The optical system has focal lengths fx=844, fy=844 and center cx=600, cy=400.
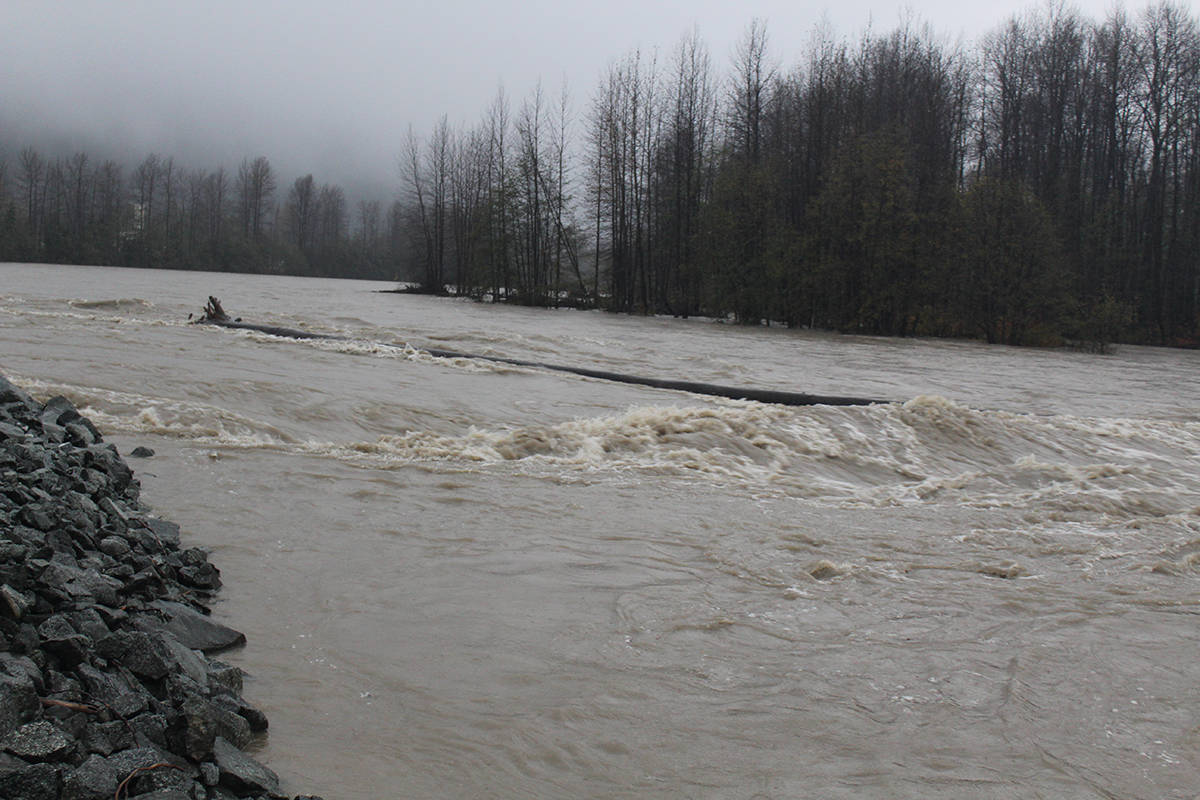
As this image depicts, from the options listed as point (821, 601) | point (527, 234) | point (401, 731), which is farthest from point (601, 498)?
point (527, 234)

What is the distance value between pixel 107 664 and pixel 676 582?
262 centimetres

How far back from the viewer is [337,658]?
3.28 metres

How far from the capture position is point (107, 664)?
2527 mm

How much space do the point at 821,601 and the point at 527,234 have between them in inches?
1604

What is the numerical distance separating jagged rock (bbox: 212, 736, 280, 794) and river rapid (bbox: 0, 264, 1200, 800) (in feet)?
0.43

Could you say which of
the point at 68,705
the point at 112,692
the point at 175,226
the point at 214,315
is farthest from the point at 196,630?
the point at 175,226

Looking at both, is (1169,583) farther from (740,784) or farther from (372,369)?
(372,369)

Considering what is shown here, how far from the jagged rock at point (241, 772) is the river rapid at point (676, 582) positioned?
0.13 m

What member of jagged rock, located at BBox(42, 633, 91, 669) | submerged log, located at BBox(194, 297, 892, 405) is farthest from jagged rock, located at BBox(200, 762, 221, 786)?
submerged log, located at BBox(194, 297, 892, 405)

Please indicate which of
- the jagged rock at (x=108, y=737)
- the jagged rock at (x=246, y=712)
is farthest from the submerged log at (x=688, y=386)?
the jagged rock at (x=108, y=737)

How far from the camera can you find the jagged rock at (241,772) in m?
2.24

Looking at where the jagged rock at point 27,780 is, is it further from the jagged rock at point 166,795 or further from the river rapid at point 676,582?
the river rapid at point 676,582

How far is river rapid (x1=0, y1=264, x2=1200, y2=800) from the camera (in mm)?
2758

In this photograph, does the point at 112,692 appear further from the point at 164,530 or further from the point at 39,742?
the point at 164,530
